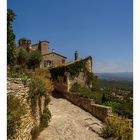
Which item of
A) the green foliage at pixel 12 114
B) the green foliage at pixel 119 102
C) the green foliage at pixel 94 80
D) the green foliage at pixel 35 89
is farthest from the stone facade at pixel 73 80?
the green foliage at pixel 12 114

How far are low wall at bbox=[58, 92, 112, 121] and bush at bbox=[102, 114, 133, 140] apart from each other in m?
1.03

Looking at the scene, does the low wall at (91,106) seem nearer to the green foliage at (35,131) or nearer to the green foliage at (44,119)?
the green foliage at (44,119)

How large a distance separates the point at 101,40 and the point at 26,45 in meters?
9.29

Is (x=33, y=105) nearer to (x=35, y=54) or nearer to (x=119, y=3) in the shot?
(x=119, y=3)

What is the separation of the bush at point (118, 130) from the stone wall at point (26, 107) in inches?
57.8

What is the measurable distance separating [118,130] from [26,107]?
6.54ft

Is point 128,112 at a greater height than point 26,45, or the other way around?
point 26,45

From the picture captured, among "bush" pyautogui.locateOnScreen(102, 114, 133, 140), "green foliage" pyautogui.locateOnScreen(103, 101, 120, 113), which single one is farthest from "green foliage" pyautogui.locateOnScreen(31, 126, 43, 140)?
"green foliage" pyautogui.locateOnScreen(103, 101, 120, 113)

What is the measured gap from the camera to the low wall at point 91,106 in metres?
6.21

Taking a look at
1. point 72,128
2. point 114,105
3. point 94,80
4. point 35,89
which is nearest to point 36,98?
point 35,89

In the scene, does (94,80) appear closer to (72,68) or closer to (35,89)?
(72,68)

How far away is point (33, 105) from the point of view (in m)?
4.33

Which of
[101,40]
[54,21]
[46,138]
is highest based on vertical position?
[54,21]
